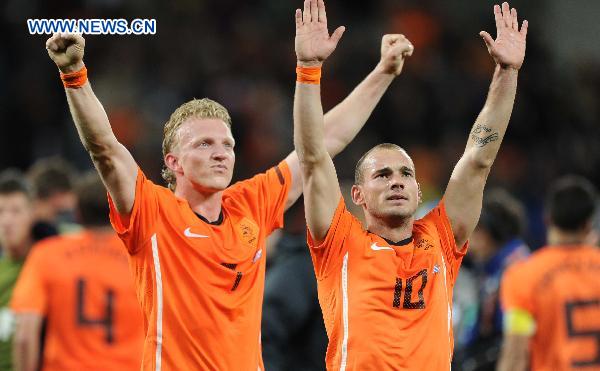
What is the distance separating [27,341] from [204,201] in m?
1.97

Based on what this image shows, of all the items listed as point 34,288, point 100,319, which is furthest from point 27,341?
point 100,319

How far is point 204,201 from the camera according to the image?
4855 mm

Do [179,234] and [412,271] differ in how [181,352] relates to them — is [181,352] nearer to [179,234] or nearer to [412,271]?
[179,234]

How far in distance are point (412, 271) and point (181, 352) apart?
114 centimetres

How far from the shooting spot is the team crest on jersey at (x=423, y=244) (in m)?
4.86

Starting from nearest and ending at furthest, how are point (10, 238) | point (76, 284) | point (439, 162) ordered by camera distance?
point (76, 284) → point (10, 238) → point (439, 162)

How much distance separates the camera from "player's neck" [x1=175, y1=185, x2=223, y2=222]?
15.9 feet

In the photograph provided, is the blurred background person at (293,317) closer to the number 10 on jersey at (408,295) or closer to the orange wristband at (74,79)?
the number 10 on jersey at (408,295)

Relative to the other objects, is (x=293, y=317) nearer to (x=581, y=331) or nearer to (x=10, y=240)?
(x=581, y=331)

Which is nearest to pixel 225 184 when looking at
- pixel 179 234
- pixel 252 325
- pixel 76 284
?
pixel 179 234

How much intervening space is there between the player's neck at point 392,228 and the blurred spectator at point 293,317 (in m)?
1.47

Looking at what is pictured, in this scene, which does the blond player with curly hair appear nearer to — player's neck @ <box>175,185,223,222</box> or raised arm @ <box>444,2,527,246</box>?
player's neck @ <box>175,185,223,222</box>

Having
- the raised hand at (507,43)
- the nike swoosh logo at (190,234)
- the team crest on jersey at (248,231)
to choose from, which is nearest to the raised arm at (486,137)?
the raised hand at (507,43)

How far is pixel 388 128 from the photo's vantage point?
13.8 metres
